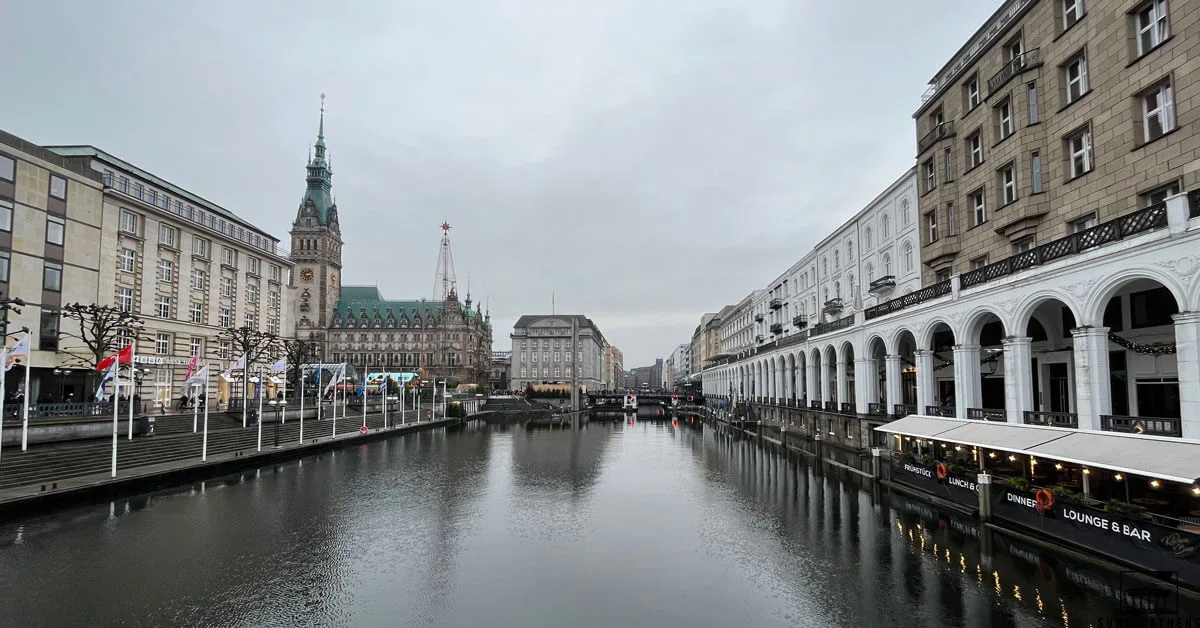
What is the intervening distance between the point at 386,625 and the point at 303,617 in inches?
83.8

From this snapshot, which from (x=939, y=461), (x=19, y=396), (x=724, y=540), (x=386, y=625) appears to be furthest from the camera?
(x=19, y=396)

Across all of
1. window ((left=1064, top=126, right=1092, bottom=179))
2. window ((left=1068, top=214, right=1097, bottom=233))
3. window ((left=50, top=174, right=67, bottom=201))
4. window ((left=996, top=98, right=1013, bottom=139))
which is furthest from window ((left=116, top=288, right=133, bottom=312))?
window ((left=1064, top=126, right=1092, bottom=179))

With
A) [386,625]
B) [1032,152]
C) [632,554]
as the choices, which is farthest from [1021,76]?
[386,625]

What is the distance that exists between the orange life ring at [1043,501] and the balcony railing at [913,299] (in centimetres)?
1340

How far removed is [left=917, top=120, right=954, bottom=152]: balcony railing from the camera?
109 feet

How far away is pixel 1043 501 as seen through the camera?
18016 millimetres

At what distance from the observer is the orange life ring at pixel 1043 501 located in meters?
17.8

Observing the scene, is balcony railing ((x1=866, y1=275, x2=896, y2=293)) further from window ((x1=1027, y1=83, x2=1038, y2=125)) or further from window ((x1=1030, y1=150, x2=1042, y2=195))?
window ((x1=1027, y1=83, x2=1038, y2=125))

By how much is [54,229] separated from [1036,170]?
207 feet

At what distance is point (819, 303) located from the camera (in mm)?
61656

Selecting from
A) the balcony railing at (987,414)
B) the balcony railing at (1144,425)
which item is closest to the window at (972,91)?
the balcony railing at (987,414)

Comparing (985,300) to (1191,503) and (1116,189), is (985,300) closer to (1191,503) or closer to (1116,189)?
(1116,189)

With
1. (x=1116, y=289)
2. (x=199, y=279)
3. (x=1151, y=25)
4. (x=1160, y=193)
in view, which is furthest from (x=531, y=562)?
(x=199, y=279)

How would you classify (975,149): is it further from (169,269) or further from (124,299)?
(169,269)
